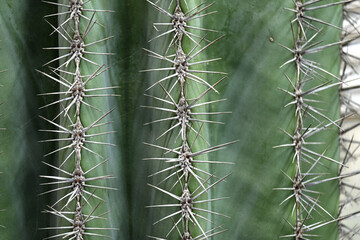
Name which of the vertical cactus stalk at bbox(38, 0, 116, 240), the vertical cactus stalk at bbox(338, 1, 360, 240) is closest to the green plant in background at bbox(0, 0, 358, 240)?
the vertical cactus stalk at bbox(38, 0, 116, 240)

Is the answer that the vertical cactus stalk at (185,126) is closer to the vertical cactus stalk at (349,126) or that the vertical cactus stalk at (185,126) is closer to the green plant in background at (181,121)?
the green plant in background at (181,121)

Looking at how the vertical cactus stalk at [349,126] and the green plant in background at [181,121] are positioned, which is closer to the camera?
the green plant in background at [181,121]

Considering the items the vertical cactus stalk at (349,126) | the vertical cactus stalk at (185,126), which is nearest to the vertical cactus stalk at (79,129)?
the vertical cactus stalk at (185,126)

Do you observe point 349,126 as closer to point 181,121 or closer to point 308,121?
point 308,121

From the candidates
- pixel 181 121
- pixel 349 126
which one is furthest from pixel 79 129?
pixel 349 126

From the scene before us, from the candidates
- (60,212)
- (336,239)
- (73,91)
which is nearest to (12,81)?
(73,91)

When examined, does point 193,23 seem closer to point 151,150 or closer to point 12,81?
point 151,150
